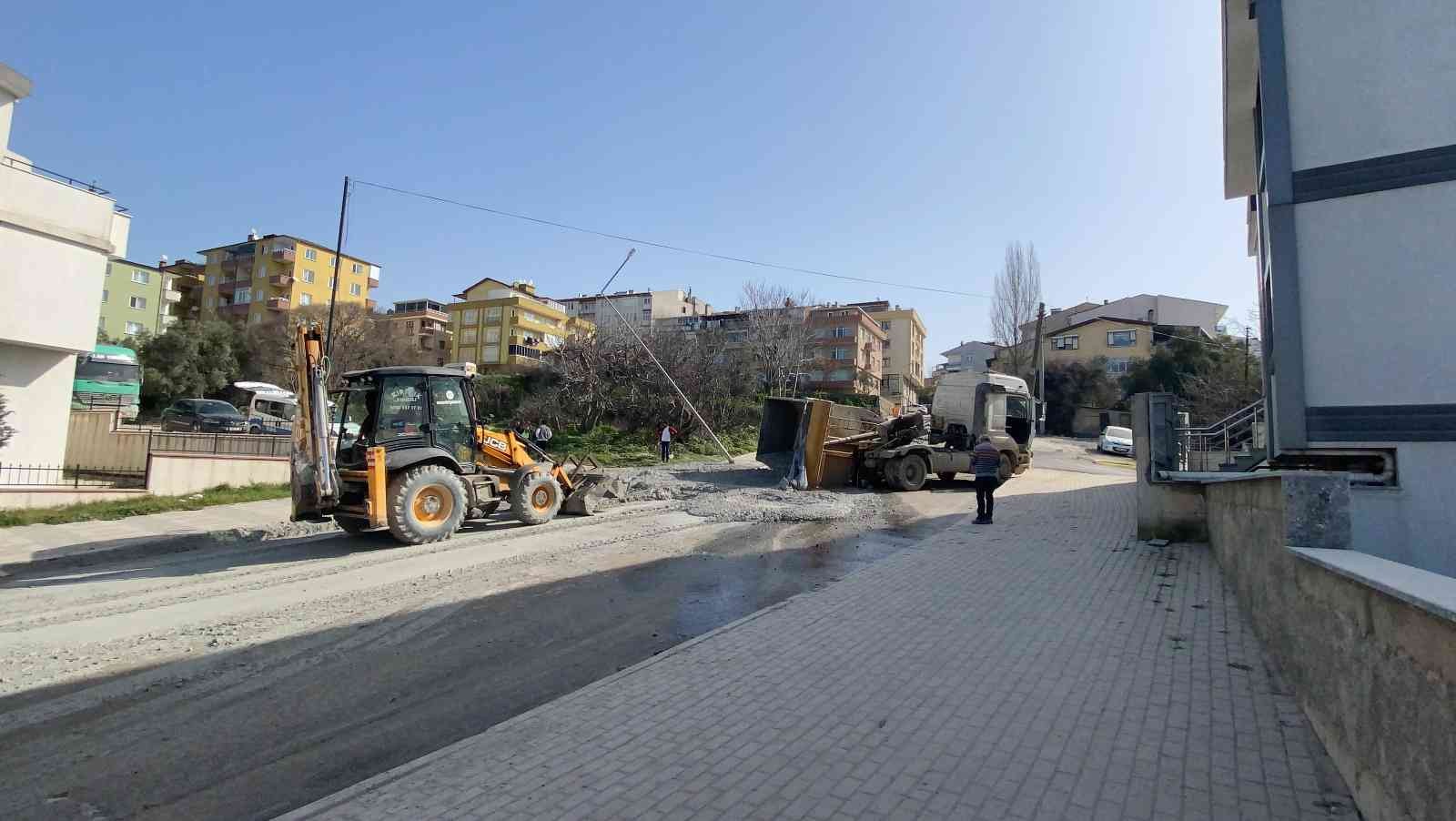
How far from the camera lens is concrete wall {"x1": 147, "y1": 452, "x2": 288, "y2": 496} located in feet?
46.0

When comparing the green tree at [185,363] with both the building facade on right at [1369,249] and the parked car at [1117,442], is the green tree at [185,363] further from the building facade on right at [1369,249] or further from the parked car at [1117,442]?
the parked car at [1117,442]

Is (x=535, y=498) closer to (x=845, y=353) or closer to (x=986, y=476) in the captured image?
(x=986, y=476)

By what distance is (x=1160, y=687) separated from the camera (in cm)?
459

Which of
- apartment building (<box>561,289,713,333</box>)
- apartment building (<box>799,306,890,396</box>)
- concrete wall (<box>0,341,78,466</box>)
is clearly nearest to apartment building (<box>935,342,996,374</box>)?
apartment building (<box>799,306,890,396</box>)

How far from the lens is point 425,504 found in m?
9.91

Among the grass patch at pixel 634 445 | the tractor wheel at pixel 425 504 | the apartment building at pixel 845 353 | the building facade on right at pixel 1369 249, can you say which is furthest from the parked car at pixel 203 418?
the apartment building at pixel 845 353

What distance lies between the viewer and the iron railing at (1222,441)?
11.1m

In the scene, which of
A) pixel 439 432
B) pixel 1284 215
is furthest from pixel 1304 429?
pixel 439 432

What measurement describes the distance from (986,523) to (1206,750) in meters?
8.64

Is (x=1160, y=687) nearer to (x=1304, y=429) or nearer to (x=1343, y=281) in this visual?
(x=1304, y=429)

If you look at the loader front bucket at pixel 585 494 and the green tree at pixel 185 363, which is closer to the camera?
the loader front bucket at pixel 585 494

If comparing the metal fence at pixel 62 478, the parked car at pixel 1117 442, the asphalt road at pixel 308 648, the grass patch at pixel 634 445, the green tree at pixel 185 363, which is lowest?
the asphalt road at pixel 308 648

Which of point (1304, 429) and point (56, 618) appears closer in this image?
point (56, 618)

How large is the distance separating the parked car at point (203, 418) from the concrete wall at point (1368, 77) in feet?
94.7
